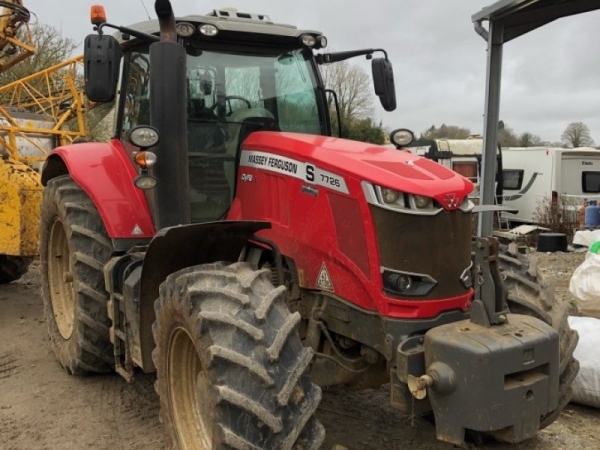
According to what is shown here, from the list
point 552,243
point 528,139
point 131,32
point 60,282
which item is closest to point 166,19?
point 131,32

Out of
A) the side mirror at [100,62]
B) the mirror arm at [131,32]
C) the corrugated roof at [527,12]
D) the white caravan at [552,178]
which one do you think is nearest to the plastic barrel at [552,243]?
the white caravan at [552,178]

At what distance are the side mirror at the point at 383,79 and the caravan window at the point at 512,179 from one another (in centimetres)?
1276

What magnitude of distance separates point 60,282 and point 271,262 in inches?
95.3

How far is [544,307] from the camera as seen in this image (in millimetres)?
3666

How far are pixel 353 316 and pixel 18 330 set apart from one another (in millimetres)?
4175

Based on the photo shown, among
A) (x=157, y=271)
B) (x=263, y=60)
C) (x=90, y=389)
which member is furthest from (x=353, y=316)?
(x=90, y=389)

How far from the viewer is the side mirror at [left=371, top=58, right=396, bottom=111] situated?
14.1ft

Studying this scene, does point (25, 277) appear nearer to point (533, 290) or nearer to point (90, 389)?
point (90, 389)

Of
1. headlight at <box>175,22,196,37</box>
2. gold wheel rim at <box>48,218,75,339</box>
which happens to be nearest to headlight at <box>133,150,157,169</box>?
headlight at <box>175,22,196,37</box>

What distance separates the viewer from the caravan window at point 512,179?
637 inches

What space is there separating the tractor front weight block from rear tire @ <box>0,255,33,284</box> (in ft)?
19.4

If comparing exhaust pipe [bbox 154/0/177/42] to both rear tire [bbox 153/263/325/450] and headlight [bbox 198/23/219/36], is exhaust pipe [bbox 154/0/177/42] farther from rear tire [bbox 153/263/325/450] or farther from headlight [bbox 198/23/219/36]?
rear tire [bbox 153/263/325/450]

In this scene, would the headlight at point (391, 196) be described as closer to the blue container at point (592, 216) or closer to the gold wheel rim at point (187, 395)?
the gold wheel rim at point (187, 395)

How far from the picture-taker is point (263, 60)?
4.17 m
